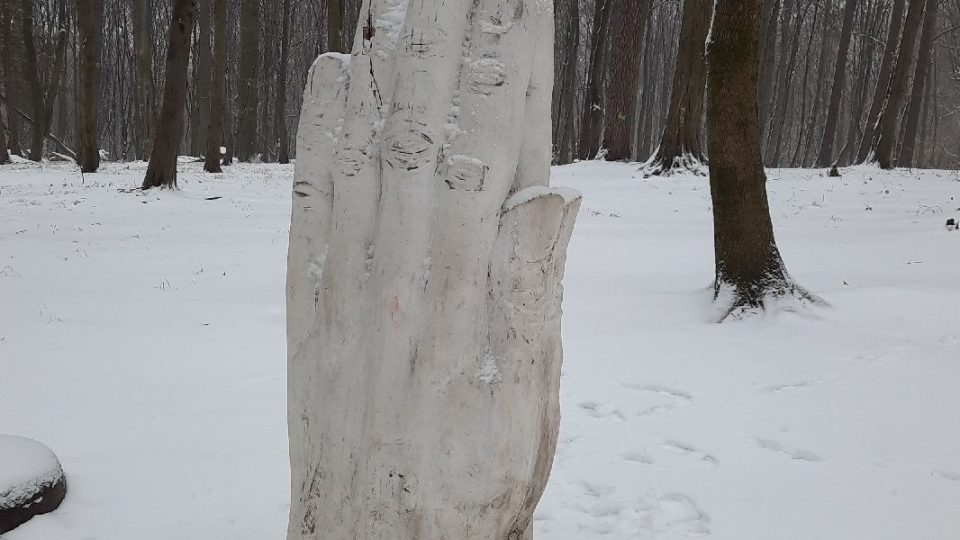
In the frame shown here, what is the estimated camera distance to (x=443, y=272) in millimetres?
1861

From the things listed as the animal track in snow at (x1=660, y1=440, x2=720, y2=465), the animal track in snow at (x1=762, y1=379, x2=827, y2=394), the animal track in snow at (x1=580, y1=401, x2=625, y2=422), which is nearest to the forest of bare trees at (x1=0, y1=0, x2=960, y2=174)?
the animal track in snow at (x1=762, y1=379, x2=827, y2=394)

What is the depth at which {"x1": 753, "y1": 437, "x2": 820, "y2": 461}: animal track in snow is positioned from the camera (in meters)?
3.49

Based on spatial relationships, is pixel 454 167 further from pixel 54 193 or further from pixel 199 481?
pixel 54 193

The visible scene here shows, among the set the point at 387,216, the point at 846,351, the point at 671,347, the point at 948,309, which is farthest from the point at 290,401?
the point at 948,309

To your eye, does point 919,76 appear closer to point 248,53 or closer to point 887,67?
point 887,67

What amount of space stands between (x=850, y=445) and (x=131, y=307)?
18.1 ft

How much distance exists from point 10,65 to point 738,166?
23.8m

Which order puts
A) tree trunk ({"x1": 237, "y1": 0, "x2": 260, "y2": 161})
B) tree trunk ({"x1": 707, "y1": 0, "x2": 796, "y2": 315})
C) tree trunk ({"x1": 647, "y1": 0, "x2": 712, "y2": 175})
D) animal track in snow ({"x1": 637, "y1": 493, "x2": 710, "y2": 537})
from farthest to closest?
tree trunk ({"x1": 237, "y1": 0, "x2": 260, "y2": 161}), tree trunk ({"x1": 647, "y1": 0, "x2": 712, "y2": 175}), tree trunk ({"x1": 707, "y1": 0, "x2": 796, "y2": 315}), animal track in snow ({"x1": 637, "y1": 493, "x2": 710, "y2": 537})

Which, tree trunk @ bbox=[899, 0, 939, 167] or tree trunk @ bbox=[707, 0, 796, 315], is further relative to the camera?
tree trunk @ bbox=[899, 0, 939, 167]

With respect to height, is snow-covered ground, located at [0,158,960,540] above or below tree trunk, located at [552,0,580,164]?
below

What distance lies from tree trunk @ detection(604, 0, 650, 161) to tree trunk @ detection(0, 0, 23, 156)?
17698mm

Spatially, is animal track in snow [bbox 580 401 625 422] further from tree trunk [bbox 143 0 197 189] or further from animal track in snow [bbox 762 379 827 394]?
tree trunk [bbox 143 0 197 189]


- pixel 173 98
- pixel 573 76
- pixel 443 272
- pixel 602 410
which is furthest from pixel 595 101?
pixel 443 272

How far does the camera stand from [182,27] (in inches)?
479
